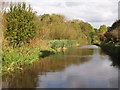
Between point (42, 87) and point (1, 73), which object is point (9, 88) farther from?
point (1, 73)

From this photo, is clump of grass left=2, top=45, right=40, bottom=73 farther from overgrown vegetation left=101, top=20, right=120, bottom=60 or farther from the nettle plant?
overgrown vegetation left=101, top=20, right=120, bottom=60

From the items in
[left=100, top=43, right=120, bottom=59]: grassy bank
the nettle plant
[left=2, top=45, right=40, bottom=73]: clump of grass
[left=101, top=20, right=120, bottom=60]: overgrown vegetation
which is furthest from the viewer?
[left=101, top=20, right=120, bottom=60]: overgrown vegetation

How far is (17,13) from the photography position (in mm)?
16641

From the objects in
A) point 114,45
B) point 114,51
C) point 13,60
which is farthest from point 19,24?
point 114,45

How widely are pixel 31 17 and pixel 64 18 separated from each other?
3263 centimetres

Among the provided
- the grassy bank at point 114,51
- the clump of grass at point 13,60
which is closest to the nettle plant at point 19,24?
the clump of grass at point 13,60

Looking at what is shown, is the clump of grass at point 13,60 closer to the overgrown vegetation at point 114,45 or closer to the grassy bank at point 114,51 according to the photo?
the overgrown vegetation at point 114,45

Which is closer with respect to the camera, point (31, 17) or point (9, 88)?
point (9, 88)

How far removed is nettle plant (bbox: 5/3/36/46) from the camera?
50.9 ft

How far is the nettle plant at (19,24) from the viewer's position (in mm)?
15516

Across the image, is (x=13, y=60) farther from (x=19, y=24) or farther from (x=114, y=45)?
(x=114, y=45)

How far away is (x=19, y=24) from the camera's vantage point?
53.6 feet

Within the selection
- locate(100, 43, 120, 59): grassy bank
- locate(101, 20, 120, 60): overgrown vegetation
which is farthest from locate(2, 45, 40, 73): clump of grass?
locate(100, 43, 120, 59): grassy bank

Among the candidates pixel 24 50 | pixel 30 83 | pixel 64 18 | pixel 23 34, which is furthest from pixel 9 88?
pixel 64 18
